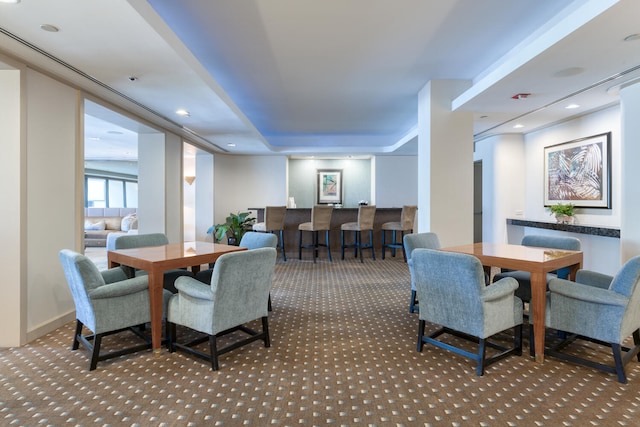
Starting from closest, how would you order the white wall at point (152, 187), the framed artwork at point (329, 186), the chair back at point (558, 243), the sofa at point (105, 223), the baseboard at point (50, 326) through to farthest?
1. the baseboard at point (50, 326)
2. the chair back at point (558, 243)
3. the white wall at point (152, 187)
4. the sofa at point (105, 223)
5. the framed artwork at point (329, 186)

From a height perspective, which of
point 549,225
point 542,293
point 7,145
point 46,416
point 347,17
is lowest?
point 46,416

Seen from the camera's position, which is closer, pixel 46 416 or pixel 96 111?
pixel 46 416

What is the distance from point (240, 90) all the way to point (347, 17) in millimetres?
2575

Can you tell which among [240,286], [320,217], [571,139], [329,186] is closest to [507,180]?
[571,139]

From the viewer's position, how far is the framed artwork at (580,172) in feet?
14.9

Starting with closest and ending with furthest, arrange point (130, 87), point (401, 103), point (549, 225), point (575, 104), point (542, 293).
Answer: point (542, 293) → point (130, 87) → point (575, 104) → point (549, 225) → point (401, 103)

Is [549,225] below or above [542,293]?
above

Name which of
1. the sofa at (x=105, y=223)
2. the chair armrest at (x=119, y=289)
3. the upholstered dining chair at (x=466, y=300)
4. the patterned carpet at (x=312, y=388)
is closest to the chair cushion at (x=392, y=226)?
the patterned carpet at (x=312, y=388)

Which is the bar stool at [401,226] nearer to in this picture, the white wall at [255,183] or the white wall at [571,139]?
the white wall at [571,139]

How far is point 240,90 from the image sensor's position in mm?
5207

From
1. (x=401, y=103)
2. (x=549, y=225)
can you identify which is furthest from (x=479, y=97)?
(x=549, y=225)

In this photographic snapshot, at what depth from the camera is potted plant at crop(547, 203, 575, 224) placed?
4.98m

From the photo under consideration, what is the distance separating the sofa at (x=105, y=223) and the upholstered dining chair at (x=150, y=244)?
17.9 ft

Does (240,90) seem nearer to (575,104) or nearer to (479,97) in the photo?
(479,97)
